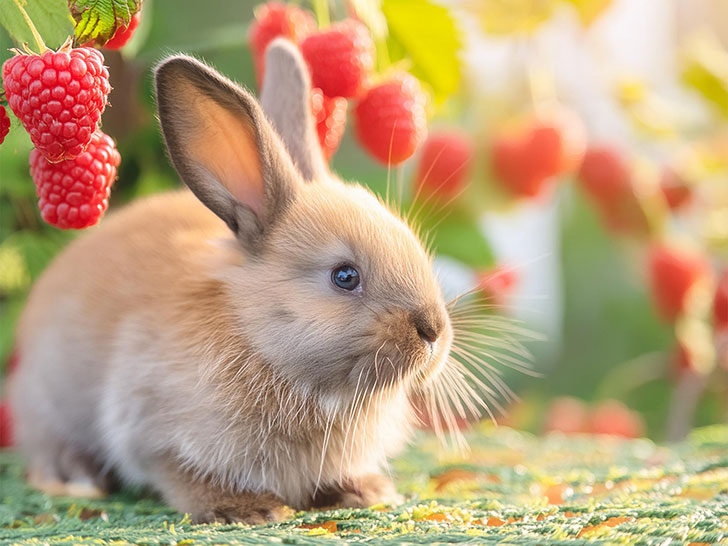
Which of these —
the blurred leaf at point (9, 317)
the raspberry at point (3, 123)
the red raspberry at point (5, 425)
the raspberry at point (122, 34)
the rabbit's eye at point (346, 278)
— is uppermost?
the raspberry at point (122, 34)

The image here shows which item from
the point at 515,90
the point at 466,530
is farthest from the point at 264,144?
the point at 515,90

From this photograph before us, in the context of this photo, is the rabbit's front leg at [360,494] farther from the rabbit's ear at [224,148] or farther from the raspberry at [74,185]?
the raspberry at [74,185]

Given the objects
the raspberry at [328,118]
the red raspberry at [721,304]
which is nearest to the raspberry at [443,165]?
the raspberry at [328,118]

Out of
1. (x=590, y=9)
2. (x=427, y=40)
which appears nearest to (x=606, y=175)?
(x=590, y=9)

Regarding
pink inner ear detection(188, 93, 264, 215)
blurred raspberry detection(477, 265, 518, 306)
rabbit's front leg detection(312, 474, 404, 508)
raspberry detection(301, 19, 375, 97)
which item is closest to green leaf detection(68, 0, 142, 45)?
pink inner ear detection(188, 93, 264, 215)

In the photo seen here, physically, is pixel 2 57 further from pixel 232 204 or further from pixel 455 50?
pixel 455 50

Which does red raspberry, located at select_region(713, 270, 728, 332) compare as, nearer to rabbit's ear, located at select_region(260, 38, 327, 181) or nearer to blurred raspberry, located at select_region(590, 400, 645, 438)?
blurred raspberry, located at select_region(590, 400, 645, 438)
